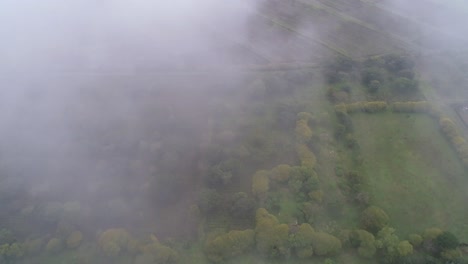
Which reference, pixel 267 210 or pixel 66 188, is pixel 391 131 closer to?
pixel 267 210

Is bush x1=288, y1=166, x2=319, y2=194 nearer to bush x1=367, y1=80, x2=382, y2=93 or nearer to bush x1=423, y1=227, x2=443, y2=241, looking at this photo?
bush x1=423, y1=227, x2=443, y2=241

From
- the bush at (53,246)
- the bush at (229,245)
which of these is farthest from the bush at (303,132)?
the bush at (53,246)

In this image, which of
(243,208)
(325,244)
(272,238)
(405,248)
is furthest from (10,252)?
(405,248)

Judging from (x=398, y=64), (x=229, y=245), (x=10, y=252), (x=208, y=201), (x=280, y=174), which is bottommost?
(x=10, y=252)

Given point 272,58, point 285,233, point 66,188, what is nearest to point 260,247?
point 285,233

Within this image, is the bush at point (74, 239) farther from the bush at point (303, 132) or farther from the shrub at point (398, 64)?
the shrub at point (398, 64)

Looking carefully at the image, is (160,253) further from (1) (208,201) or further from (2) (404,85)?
(2) (404,85)

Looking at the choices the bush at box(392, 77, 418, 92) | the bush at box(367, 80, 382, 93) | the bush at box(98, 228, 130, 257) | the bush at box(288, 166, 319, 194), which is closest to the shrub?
the bush at box(392, 77, 418, 92)
